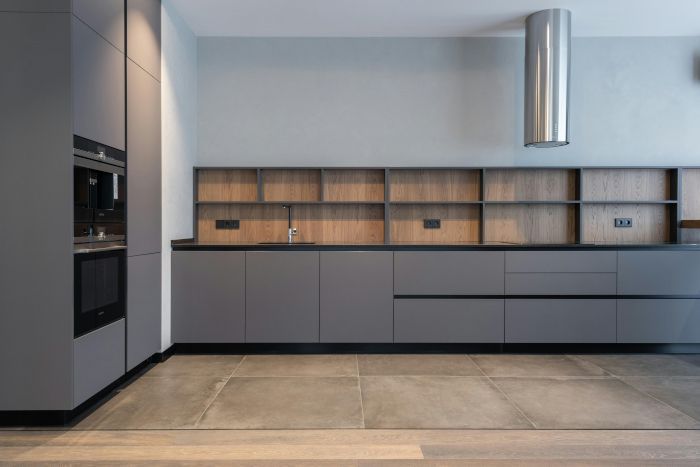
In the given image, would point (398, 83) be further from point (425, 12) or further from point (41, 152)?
point (41, 152)

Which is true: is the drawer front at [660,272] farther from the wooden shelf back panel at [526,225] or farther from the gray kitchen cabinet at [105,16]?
the gray kitchen cabinet at [105,16]

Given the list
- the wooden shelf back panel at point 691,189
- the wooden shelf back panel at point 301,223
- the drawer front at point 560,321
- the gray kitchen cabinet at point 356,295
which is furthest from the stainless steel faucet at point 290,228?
the wooden shelf back panel at point 691,189

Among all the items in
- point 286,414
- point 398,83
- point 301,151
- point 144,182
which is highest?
point 398,83

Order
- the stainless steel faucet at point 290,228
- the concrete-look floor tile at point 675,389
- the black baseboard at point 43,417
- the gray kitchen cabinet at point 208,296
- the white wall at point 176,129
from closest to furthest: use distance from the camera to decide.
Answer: the black baseboard at point 43,417
the concrete-look floor tile at point 675,389
the white wall at point 176,129
the gray kitchen cabinet at point 208,296
the stainless steel faucet at point 290,228

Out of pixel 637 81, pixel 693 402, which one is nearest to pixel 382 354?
pixel 693 402

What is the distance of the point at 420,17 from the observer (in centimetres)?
374

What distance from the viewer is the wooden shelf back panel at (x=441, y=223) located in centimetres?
412

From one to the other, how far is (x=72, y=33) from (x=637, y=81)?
4443 millimetres

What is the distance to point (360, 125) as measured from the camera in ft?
13.6

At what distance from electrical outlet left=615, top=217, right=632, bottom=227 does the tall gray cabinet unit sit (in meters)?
3.91

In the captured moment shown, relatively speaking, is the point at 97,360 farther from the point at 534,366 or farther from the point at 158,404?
the point at 534,366

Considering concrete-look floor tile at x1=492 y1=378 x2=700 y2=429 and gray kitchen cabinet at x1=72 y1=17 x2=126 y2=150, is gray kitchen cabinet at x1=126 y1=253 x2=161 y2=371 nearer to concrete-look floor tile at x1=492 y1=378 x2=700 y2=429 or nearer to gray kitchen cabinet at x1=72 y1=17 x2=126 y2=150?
gray kitchen cabinet at x1=72 y1=17 x2=126 y2=150

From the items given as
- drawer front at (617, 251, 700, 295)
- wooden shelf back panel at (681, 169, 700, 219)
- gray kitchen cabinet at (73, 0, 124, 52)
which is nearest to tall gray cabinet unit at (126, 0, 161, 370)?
gray kitchen cabinet at (73, 0, 124, 52)

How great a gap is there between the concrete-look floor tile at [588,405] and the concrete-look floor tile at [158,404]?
1.83 m
